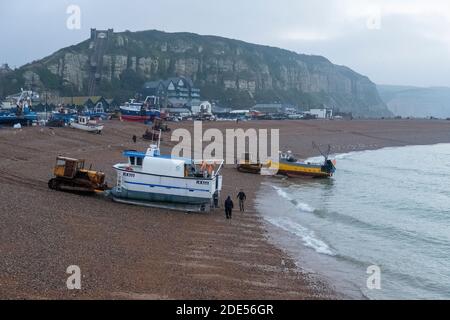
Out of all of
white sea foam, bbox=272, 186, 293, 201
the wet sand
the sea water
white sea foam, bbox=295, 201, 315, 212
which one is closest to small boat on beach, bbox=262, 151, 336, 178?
the sea water

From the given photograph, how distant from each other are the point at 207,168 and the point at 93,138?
2585 cm

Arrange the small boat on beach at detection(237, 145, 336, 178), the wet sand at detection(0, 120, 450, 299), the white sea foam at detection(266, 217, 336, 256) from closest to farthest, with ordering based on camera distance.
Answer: the wet sand at detection(0, 120, 450, 299)
the white sea foam at detection(266, 217, 336, 256)
the small boat on beach at detection(237, 145, 336, 178)

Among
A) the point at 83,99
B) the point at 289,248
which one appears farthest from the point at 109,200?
the point at 83,99

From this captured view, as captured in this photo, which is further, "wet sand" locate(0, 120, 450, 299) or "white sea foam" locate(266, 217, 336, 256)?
"white sea foam" locate(266, 217, 336, 256)

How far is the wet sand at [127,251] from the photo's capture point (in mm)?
13797

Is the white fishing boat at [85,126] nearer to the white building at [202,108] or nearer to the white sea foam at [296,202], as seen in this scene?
the white sea foam at [296,202]

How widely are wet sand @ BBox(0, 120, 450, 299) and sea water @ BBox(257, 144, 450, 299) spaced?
1.42 meters

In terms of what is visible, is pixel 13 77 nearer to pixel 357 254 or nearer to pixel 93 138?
pixel 93 138

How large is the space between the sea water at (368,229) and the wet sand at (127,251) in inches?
55.9

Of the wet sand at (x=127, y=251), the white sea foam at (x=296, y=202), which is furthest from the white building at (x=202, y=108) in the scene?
the wet sand at (x=127, y=251)

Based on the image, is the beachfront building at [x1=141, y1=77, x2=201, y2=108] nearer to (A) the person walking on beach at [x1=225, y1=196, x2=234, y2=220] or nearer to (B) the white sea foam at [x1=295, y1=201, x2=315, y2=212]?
(B) the white sea foam at [x1=295, y1=201, x2=315, y2=212]

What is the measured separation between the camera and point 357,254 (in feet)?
70.2

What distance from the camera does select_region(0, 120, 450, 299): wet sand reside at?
45.3 ft

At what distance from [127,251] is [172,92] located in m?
116
